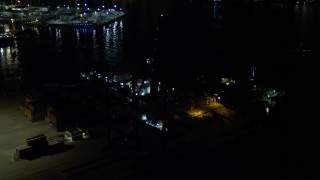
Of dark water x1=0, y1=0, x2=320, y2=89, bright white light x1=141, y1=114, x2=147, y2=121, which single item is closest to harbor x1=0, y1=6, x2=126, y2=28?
dark water x1=0, y1=0, x2=320, y2=89

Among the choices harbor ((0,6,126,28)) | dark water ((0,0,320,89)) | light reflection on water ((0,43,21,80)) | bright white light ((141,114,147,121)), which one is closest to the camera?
bright white light ((141,114,147,121))

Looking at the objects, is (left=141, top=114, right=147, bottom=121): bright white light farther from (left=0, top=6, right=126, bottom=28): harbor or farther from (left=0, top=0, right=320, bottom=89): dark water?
(left=0, top=6, right=126, bottom=28): harbor

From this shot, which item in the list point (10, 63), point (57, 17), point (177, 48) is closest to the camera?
point (10, 63)

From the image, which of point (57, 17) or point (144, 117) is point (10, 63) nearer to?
point (144, 117)

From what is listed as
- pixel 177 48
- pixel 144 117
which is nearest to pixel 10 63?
pixel 177 48

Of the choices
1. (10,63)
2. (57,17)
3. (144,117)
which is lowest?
(10,63)

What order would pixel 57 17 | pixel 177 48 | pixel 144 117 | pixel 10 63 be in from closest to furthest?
pixel 144 117
pixel 10 63
pixel 177 48
pixel 57 17

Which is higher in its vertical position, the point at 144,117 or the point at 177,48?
the point at 144,117

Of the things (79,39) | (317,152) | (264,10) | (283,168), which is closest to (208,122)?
(283,168)
